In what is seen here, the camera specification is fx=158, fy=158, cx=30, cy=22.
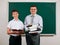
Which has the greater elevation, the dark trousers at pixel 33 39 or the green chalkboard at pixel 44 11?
the green chalkboard at pixel 44 11

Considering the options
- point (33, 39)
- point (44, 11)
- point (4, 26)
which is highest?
point (44, 11)

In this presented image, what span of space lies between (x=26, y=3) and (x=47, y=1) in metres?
0.62

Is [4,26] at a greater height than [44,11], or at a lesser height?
lesser

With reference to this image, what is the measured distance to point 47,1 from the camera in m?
4.66

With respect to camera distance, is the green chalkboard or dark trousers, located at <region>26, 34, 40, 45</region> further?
the green chalkboard

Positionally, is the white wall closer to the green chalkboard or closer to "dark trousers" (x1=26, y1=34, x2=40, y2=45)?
the green chalkboard

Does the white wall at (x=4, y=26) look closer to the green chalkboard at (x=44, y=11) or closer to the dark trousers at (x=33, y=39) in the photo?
the green chalkboard at (x=44, y=11)

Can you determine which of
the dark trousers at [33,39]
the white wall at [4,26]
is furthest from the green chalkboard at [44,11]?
the dark trousers at [33,39]

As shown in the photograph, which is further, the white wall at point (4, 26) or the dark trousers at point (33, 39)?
the white wall at point (4, 26)

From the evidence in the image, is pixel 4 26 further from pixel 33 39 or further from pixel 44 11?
pixel 33 39

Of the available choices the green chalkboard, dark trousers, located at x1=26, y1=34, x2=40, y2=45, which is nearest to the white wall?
the green chalkboard

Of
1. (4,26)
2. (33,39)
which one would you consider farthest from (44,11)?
(33,39)

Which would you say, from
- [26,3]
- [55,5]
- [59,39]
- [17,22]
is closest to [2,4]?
[26,3]

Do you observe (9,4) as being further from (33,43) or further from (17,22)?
(33,43)
